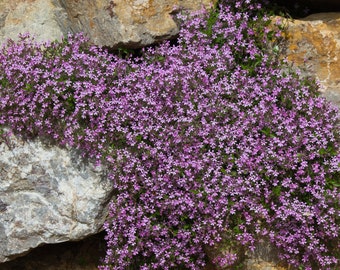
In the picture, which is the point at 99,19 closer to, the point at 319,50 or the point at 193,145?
the point at 193,145

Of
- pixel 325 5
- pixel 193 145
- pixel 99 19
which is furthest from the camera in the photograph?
pixel 325 5

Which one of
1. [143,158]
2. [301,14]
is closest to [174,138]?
[143,158]

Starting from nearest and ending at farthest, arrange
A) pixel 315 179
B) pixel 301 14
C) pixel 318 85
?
pixel 315 179, pixel 318 85, pixel 301 14

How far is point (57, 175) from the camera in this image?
5.56 meters

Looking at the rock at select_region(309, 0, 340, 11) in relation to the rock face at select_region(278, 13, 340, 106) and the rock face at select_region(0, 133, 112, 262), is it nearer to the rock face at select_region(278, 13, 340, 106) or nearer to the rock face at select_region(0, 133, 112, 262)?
the rock face at select_region(278, 13, 340, 106)

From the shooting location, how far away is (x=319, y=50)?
19.6ft

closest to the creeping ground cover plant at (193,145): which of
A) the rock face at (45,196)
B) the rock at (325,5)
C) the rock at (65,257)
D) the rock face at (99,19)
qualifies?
the rock face at (45,196)

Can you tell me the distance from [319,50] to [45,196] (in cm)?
355

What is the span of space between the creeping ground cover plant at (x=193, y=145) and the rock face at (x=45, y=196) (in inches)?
6.8

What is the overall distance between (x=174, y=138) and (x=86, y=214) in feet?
4.12

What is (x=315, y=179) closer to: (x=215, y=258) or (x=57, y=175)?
(x=215, y=258)

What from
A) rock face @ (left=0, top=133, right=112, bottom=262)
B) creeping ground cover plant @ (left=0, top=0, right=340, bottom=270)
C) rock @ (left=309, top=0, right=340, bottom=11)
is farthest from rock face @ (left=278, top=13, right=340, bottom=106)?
rock face @ (left=0, top=133, right=112, bottom=262)

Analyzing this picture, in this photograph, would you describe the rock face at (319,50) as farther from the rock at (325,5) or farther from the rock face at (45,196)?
the rock face at (45,196)

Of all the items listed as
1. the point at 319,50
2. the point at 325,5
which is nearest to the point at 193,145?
the point at 319,50
